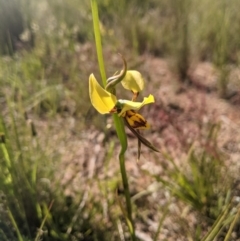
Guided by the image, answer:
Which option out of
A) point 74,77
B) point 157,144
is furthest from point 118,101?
point 74,77

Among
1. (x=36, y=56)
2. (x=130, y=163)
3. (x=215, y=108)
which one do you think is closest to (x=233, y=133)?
(x=215, y=108)

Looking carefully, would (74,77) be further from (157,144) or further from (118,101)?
(118,101)

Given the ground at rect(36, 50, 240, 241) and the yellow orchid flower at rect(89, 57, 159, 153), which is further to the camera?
the ground at rect(36, 50, 240, 241)

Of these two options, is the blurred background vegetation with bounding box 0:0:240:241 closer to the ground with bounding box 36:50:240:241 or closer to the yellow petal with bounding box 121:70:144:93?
the ground with bounding box 36:50:240:241

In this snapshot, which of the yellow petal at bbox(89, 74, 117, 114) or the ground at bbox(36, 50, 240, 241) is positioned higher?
the yellow petal at bbox(89, 74, 117, 114)

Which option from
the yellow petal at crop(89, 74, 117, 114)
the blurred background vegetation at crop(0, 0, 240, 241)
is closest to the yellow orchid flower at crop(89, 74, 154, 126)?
the yellow petal at crop(89, 74, 117, 114)

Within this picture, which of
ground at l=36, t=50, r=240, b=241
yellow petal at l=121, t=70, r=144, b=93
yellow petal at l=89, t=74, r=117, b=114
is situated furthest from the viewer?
ground at l=36, t=50, r=240, b=241
